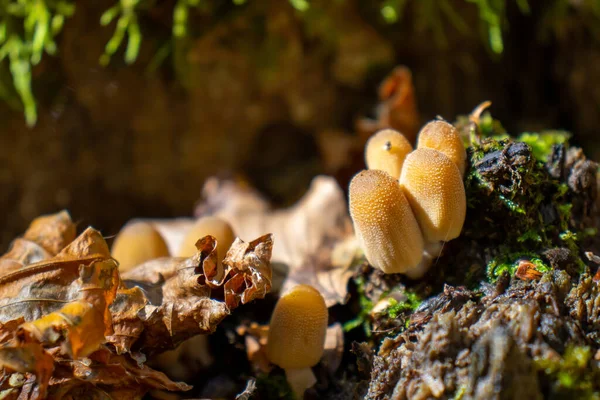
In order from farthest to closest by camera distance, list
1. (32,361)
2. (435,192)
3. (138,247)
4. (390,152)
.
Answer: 1. (138,247)
2. (390,152)
3. (435,192)
4. (32,361)

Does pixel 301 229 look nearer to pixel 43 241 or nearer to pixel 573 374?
pixel 43 241

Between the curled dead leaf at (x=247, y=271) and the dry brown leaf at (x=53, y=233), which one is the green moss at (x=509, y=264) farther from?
the dry brown leaf at (x=53, y=233)

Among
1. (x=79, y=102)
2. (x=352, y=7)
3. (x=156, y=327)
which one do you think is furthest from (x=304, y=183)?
(x=156, y=327)

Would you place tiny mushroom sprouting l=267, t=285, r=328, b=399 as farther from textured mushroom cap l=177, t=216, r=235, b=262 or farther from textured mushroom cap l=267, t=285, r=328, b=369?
textured mushroom cap l=177, t=216, r=235, b=262

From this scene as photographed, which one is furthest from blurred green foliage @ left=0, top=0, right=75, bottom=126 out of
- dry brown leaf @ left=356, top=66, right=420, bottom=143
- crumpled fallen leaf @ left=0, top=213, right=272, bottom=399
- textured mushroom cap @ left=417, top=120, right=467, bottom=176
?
textured mushroom cap @ left=417, top=120, right=467, bottom=176

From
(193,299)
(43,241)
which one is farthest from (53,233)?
(193,299)
